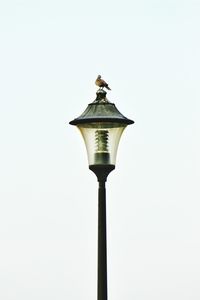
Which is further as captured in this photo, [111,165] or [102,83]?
[102,83]

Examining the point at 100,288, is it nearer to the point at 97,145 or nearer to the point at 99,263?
the point at 99,263

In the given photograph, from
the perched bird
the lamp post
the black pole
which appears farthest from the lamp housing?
the perched bird

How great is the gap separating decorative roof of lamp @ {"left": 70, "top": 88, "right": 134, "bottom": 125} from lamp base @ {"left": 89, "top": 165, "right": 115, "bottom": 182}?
541 mm

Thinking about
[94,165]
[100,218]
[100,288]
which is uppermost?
[94,165]

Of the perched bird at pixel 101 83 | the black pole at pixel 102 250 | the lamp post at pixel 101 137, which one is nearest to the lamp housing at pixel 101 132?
the lamp post at pixel 101 137

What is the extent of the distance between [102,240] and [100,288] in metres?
0.55

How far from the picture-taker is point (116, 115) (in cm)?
1072

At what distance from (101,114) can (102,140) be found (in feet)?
1.04

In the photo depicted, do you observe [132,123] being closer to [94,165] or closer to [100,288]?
[94,165]

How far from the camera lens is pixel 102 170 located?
1066 centimetres

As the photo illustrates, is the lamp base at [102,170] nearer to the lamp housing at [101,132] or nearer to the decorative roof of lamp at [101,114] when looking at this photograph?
the lamp housing at [101,132]

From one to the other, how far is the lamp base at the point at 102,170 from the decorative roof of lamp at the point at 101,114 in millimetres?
541

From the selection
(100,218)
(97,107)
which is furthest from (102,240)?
(97,107)

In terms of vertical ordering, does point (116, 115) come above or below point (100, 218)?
above
